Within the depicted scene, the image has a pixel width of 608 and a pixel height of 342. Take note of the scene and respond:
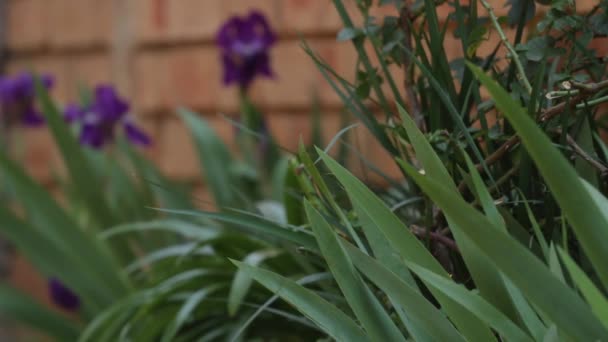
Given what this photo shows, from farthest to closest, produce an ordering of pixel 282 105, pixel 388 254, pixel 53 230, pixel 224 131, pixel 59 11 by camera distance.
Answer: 1. pixel 59 11
2. pixel 224 131
3. pixel 282 105
4. pixel 53 230
5. pixel 388 254

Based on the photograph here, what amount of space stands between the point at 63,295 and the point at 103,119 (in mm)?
424

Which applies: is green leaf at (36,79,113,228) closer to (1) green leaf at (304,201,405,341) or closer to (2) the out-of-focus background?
(2) the out-of-focus background

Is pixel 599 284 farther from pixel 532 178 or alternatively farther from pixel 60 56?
pixel 60 56

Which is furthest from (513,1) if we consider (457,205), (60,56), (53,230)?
(60,56)

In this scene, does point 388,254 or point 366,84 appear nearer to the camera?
point 388,254

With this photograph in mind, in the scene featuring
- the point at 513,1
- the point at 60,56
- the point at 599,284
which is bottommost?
the point at 599,284

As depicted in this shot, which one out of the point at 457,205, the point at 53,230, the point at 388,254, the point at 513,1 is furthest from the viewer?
the point at 53,230

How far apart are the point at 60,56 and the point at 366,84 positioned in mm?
2437

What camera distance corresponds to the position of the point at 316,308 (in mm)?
662

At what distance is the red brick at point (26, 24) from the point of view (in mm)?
3230

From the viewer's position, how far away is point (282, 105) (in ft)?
8.04

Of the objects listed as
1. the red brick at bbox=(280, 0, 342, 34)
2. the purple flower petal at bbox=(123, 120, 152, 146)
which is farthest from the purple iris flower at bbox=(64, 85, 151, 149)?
the red brick at bbox=(280, 0, 342, 34)

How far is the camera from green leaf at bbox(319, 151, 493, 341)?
612 millimetres

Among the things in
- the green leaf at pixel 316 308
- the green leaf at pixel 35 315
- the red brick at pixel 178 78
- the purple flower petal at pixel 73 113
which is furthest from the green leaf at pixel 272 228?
the red brick at pixel 178 78
